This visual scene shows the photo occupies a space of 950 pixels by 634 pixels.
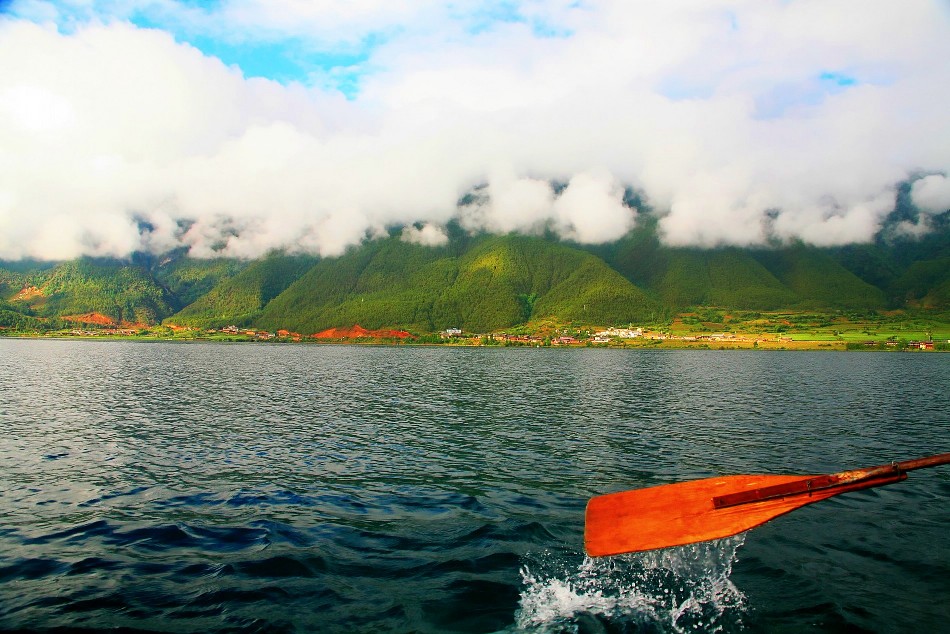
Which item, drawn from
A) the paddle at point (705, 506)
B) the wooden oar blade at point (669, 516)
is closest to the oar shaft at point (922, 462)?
the paddle at point (705, 506)

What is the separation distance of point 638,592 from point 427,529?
826 centimetres

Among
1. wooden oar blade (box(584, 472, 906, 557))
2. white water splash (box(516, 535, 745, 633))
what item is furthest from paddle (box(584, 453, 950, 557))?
white water splash (box(516, 535, 745, 633))

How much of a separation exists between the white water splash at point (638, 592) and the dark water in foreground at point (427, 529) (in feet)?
0.22

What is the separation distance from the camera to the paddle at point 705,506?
1198 cm

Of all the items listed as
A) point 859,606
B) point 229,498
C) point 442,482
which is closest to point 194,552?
point 229,498

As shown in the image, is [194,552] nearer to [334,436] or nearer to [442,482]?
[442,482]

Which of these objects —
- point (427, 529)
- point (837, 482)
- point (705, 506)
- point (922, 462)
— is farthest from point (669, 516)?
point (427, 529)

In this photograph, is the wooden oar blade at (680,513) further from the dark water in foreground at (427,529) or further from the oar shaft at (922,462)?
the dark water in foreground at (427,529)

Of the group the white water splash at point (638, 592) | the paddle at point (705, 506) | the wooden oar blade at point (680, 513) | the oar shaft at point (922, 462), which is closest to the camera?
the oar shaft at point (922, 462)

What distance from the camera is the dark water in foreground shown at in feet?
46.8

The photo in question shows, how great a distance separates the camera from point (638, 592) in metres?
Result: 15.3

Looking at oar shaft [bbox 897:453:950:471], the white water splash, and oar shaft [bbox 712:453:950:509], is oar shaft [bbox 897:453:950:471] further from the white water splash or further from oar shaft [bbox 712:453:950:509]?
the white water splash

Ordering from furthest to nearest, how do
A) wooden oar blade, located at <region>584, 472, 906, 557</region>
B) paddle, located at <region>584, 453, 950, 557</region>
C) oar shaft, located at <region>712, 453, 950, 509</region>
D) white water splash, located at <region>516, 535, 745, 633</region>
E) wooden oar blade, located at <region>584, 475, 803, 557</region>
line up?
white water splash, located at <region>516, 535, 745, 633</region> → wooden oar blade, located at <region>584, 475, 803, 557</region> → wooden oar blade, located at <region>584, 472, 906, 557</region> → paddle, located at <region>584, 453, 950, 557</region> → oar shaft, located at <region>712, 453, 950, 509</region>

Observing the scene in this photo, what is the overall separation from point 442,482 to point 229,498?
9.97 m
